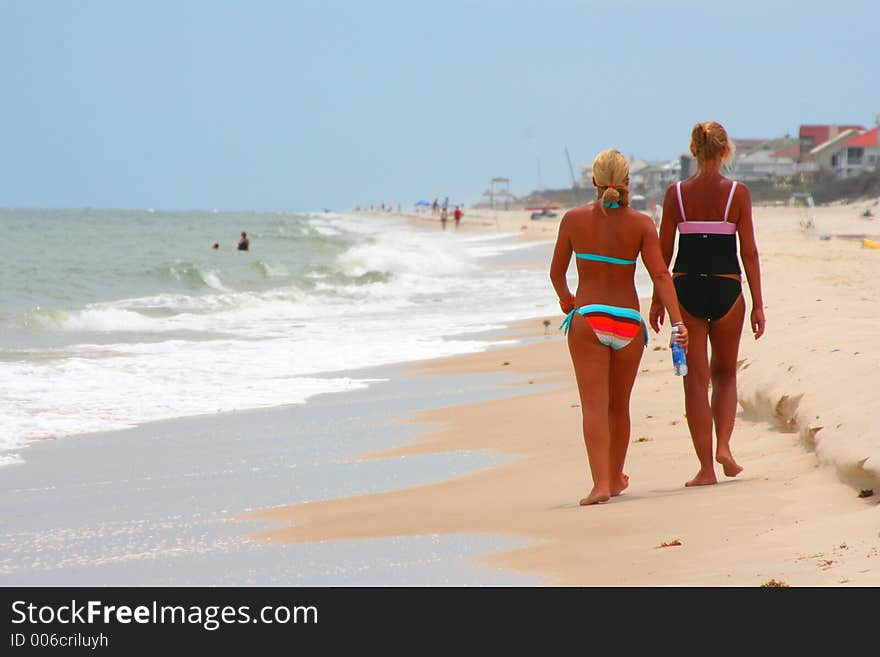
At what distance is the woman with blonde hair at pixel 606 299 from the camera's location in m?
5.47

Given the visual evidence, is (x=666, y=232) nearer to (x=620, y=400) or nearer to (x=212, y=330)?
(x=620, y=400)

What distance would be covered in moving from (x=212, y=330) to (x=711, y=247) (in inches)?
450

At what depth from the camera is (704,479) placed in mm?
5652

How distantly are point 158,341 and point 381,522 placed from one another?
9.58 m

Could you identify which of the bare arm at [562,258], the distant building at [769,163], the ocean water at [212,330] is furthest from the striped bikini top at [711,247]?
the distant building at [769,163]

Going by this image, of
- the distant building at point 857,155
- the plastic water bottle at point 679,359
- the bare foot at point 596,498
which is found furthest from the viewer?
the distant building at point 857,155

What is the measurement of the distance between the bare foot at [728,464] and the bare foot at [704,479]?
0.08 m

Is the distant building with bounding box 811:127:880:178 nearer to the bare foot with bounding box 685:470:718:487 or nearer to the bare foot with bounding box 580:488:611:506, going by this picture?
the bare foot with bounding box 685:470:718:487

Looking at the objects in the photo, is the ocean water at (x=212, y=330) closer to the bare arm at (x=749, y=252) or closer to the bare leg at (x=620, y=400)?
the bare leg at (x=620, y=400)

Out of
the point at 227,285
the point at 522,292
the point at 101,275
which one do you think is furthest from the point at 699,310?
the point at 101,275

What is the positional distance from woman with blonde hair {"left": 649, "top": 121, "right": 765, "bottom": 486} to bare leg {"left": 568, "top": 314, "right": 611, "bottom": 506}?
0.35 meters

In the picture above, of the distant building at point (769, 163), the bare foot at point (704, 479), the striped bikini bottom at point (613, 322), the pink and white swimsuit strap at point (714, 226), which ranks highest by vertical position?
the distant building at point (769, 163)
